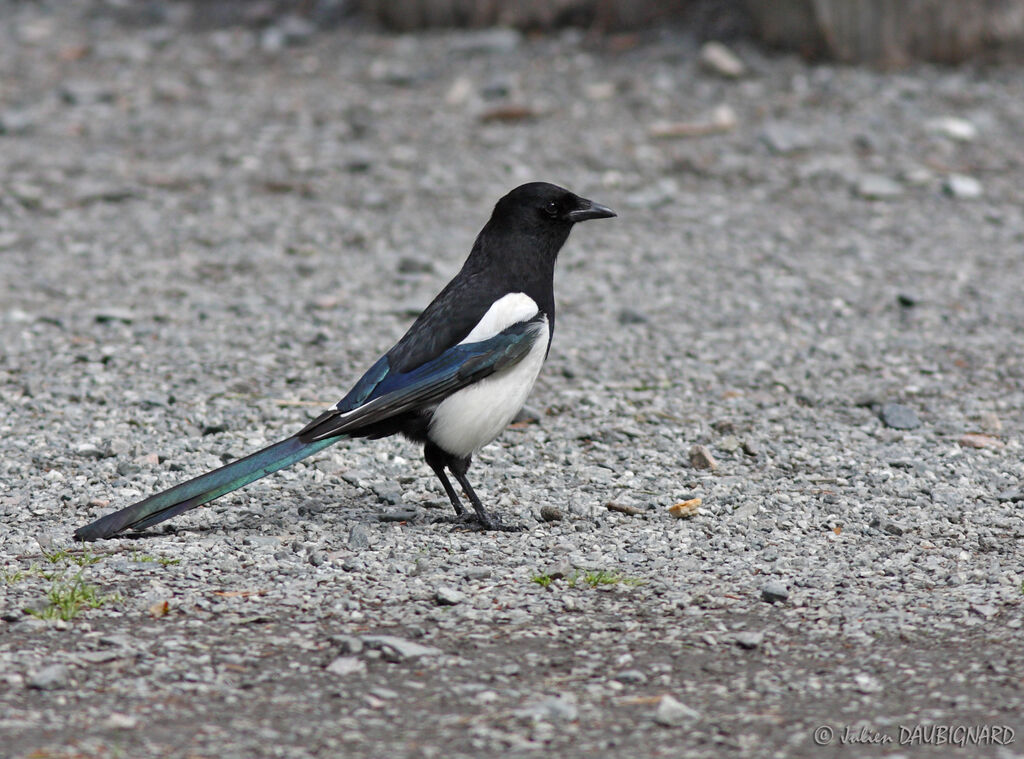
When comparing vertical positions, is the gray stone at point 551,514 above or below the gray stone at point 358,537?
below

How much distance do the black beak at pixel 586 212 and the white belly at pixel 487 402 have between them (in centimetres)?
49

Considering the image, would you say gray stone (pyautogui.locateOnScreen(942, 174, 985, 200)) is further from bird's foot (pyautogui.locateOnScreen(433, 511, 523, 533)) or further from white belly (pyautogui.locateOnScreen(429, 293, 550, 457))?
bird's foot (pyautogui.locateOnScreen(433, 511, 523, 533))

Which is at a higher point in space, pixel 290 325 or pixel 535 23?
pixel 535 23

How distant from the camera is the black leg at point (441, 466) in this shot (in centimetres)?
470

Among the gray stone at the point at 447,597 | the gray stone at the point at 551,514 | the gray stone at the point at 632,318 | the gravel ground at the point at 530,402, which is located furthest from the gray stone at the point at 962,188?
the gray stone at the point at 447,597

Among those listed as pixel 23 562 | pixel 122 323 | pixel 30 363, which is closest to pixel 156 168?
pixel 122 323

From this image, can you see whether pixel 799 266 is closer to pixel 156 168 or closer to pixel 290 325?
pixel 290 325

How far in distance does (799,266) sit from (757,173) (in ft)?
4.97

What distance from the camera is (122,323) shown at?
6.93 m

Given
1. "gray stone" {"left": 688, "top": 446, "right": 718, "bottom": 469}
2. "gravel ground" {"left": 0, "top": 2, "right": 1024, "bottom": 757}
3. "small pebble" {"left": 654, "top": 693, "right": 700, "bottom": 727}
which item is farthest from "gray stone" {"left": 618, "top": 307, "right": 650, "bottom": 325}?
"small pebble" {"left": 654, "top": 693, "right": 700, "bottom": 727}

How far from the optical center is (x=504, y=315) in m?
4.70

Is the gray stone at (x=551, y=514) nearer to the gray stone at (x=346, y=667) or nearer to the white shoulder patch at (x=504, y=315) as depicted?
the white shoulder patch at (x=504, y=315)

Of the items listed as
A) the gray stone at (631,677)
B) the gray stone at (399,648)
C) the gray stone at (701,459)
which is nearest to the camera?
the gray stone at (631,677)

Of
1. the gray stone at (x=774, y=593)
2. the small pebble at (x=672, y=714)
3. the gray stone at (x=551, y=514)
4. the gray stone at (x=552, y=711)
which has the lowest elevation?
the gray stone at (x=551, y=514)
